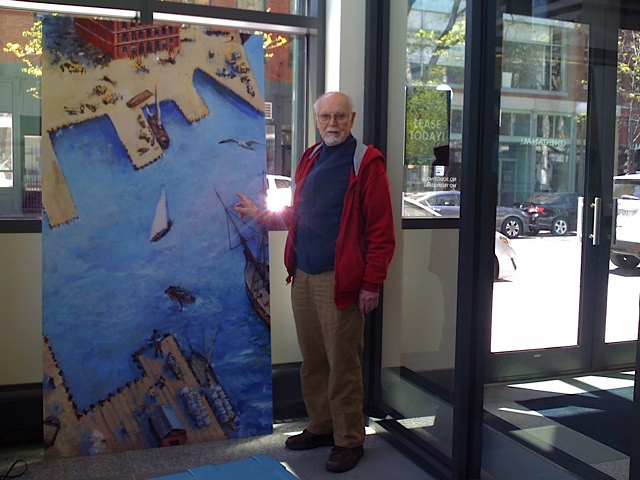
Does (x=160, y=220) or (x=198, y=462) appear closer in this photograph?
(x=198, y=462)

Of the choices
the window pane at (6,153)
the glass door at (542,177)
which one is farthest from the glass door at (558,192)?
the window pane at (6,153)

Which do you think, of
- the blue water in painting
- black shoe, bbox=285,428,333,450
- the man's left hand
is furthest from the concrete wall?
the man's left hand

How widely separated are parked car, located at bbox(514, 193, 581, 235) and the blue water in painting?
137 centimetres

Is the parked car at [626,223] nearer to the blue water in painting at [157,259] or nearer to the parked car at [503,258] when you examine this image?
the parked car at [503,258]

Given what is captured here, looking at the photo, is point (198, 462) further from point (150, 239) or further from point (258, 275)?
point (150, 239)

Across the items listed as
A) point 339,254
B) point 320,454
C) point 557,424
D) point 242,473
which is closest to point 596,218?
point 557,424

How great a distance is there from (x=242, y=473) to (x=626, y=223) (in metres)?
1.72

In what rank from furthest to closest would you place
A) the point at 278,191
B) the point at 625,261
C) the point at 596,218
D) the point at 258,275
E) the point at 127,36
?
1. the point at 278,191
2. the point at 258,275
3. the point at 127,36
4. the point at 596,218
5. the point at 625,261

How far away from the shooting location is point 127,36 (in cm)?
353

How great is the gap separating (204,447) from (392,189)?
1636 mm

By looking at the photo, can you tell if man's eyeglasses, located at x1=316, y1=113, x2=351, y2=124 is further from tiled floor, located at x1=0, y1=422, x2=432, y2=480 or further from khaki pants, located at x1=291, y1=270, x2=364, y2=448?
tiled floor, located at x1=0, y1=422, x2=432, y2=480

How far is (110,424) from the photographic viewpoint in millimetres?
3516

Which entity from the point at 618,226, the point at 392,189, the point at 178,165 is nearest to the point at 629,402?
the point at 618,226

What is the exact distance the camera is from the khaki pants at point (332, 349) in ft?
11.1
